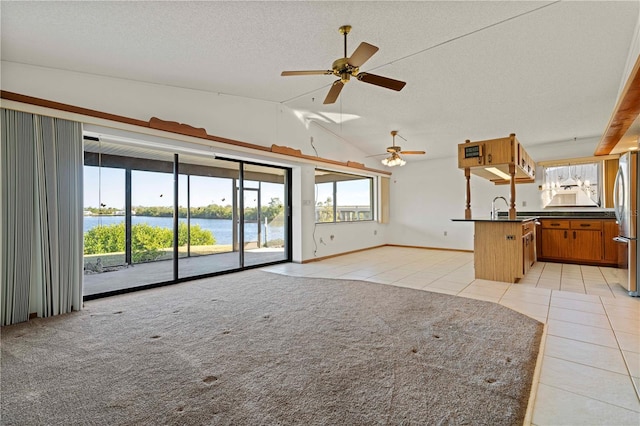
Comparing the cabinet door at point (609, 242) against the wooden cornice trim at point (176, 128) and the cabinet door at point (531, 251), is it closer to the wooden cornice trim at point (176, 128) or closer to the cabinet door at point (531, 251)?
the cabinet door at point (531, 251)

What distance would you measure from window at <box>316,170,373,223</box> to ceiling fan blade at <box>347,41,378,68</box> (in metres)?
3.94

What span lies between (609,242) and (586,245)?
31 centimetres

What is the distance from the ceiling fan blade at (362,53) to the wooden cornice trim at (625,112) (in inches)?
82.3

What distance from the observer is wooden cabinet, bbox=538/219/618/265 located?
Result: 5207mm

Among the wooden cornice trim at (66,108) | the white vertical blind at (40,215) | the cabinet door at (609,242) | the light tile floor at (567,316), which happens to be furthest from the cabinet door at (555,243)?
the white vertical blind at (40,215)

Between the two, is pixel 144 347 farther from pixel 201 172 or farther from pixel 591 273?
pixel 591 273

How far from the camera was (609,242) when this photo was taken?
5176 millimetres

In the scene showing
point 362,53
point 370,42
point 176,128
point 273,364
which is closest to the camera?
point 273,364

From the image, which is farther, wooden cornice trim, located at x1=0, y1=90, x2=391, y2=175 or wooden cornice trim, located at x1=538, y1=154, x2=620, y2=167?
wooden cornice trim, located at x1=538, y1=154, x2=620, y2=167

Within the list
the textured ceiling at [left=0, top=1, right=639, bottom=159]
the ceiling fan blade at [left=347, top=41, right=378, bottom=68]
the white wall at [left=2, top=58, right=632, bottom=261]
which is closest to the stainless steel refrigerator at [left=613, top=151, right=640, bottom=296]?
the textured ceiling at [left=0, top=1, right=639, bottom=159]

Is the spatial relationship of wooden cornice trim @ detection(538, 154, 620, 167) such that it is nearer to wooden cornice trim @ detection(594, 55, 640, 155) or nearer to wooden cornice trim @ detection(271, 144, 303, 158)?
wooden cornice trim @ detection(594, 55, 640, 155)

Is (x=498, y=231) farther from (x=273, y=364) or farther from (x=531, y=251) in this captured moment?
(x=273, y=364)

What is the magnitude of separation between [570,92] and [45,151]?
6.48 metres

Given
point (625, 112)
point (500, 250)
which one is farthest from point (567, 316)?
point (625, 112)
